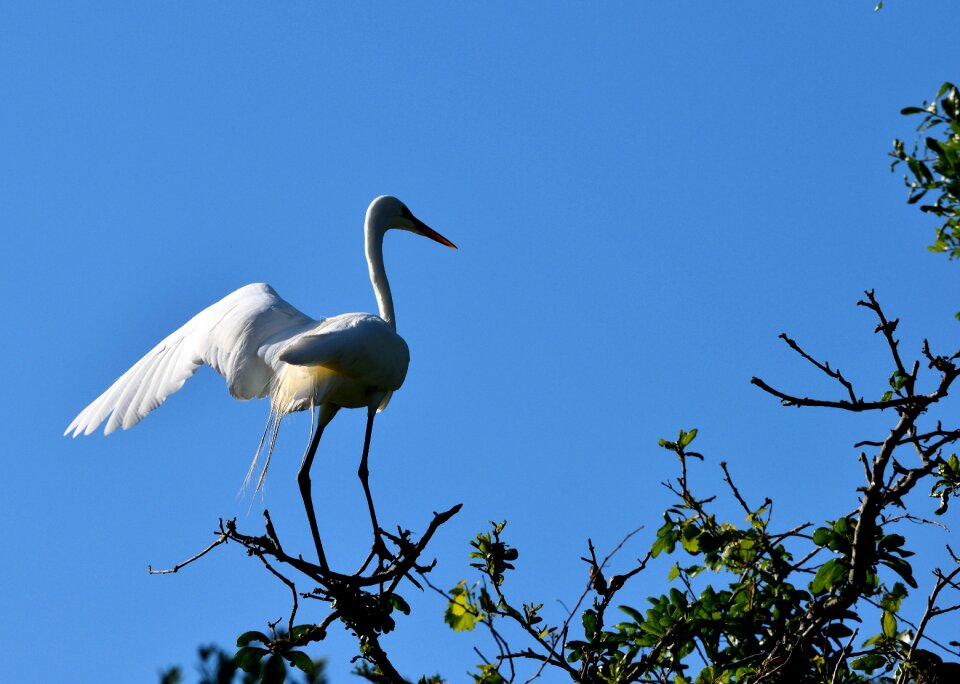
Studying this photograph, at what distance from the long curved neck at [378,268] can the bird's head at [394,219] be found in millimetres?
19

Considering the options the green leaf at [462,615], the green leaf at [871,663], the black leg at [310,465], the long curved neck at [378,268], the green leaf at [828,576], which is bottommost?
the green leaf at [871,663]

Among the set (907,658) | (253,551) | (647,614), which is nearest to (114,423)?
(253,551)

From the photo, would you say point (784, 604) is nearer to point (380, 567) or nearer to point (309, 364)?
point (380, 567)

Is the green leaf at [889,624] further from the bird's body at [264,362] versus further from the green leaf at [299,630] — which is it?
the bird's body at [264,362]

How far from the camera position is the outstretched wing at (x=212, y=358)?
20.3 feet

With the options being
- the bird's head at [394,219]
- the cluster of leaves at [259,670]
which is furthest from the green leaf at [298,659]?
the bird's head at [394,219]

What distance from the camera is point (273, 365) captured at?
5.94 m

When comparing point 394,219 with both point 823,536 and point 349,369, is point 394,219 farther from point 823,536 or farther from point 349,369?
point 823,536

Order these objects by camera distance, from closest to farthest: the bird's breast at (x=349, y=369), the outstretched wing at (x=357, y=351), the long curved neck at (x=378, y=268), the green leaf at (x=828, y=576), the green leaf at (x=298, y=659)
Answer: the green leaf at (x=828, y=576)
the green leaf at (x=298, y=659)
the outstretched wing at (x=357, y=351)
the bird's breast at (x=349, y=369)
the long curved neck at (x=378, y=268)

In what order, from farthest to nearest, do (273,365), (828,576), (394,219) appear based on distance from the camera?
(394,219) → (273,365) → (828,576)

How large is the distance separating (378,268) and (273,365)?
1.92m

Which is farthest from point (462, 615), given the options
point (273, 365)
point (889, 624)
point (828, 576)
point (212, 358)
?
point (212, 358)

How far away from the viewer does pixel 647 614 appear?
4188 mm

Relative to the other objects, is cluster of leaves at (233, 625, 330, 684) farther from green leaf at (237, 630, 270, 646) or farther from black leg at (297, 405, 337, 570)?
black leg at (297, 405, 337, 570)
